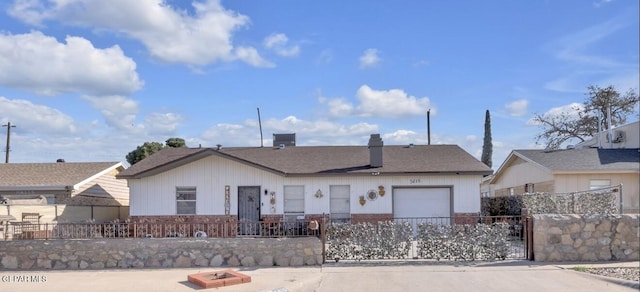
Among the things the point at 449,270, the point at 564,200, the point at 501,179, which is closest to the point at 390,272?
the point at 449,270

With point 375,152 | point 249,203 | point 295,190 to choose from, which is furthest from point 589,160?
point 249,203

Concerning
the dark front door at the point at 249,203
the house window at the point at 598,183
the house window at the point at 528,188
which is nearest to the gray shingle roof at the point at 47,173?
the dark front door at the point at 249,203

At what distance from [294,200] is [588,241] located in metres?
10.4

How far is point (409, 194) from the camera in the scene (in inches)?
791

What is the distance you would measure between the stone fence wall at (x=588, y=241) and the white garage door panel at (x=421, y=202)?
24.3 ft

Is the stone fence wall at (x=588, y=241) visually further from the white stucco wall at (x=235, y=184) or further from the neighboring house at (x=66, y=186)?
the neighboring house at (x=66, y=186)

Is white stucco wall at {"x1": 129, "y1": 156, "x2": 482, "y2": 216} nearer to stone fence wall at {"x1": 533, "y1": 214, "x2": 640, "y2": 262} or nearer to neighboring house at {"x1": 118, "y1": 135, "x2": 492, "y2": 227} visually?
neighboring house at {"x1": 118, "y1": 135, "x2": 492, "y2": 227}

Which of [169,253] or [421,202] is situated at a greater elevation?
[421,202]

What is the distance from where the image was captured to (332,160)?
850 inches

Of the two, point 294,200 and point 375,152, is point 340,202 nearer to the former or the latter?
point 294,200

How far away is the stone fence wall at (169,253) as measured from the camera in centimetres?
1237

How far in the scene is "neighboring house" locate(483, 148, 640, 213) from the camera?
2011 cm

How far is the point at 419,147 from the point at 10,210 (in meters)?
15.3

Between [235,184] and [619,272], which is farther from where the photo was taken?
[235,184]
